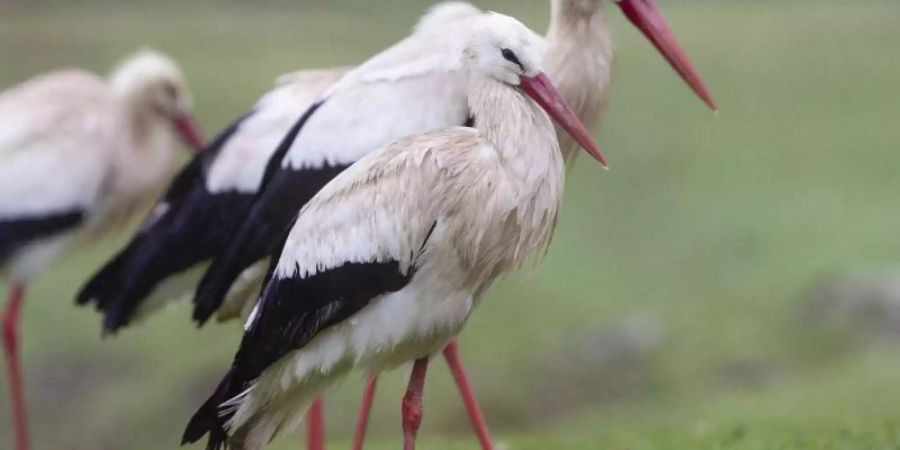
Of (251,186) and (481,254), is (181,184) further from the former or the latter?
(481,254)

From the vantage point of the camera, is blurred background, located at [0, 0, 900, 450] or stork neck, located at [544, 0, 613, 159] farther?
blurred background, located at [0, 0, 900, 450]

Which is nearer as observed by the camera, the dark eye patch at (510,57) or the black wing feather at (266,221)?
the dark eye patch at (510,57)

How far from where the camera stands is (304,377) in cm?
362

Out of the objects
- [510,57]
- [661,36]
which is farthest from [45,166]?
[510,57]

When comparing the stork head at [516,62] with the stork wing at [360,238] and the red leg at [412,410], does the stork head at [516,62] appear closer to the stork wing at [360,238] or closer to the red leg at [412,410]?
the stork wing at [360,238]

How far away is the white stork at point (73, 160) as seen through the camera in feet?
19.9

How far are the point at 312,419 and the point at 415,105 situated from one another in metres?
1.09

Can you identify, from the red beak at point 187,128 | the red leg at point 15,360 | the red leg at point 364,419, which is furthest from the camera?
the red beak at point 187,128

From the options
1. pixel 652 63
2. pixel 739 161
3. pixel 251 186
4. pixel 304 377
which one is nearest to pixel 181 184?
pixel 251 186

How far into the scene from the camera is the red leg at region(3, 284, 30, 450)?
6176 millimetres

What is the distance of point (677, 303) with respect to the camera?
8.74 meters

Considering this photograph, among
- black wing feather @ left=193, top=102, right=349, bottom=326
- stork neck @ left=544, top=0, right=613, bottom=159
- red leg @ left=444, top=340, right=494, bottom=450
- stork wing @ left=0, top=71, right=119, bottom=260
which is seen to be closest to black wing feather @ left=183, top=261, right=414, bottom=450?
black wing feather @ left=193, top=102, right=349, bottom=326

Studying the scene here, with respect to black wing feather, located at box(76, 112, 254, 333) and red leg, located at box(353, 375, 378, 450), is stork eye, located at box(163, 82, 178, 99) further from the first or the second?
red leg, located at box(353, 375, 378, 450)

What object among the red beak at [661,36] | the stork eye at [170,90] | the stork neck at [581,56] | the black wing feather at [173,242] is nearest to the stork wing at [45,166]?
the stork eye at [170,90]
